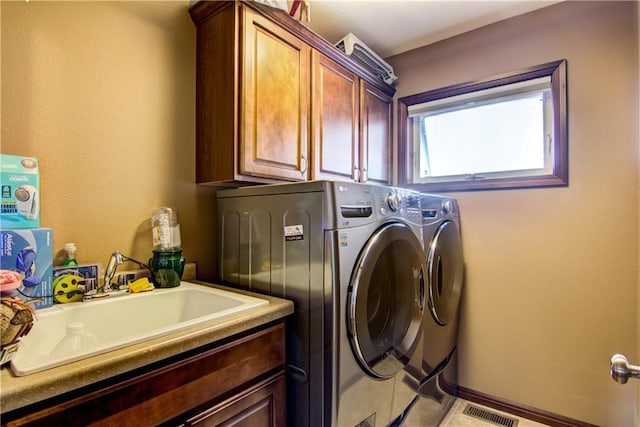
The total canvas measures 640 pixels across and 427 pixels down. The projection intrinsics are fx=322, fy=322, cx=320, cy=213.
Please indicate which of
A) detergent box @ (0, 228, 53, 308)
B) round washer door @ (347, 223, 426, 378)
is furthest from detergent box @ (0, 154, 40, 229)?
round washer door @ (347, 223, 426, 378)

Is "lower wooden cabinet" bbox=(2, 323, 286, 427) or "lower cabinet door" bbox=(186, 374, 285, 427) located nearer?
"lower wooden cabinet" bbox=(2, 323, 286, 427)

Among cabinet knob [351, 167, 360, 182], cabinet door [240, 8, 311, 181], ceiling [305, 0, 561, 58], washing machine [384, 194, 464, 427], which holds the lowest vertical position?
washing machine [384, 194, 464, 427]

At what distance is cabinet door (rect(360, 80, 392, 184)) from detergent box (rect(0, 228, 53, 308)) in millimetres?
1620

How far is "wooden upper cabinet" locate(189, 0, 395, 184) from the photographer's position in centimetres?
138

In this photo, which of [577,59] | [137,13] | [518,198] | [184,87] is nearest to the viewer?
[137,13]

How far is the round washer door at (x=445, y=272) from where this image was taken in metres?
1.64

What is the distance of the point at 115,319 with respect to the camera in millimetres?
1153

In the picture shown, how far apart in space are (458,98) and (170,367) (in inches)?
88.9

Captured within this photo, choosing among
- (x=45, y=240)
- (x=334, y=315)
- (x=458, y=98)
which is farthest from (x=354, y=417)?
(x=458, y=98)

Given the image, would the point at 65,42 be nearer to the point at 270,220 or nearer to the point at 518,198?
the point at 270,220

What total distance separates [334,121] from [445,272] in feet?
3.58

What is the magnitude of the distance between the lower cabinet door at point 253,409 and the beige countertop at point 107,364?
20 cm

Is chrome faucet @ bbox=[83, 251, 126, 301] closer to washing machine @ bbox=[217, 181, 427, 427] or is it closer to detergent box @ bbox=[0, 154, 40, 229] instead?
detergent box @ bbox=[0, 154, 40, 229]

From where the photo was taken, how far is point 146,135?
1411 mm
